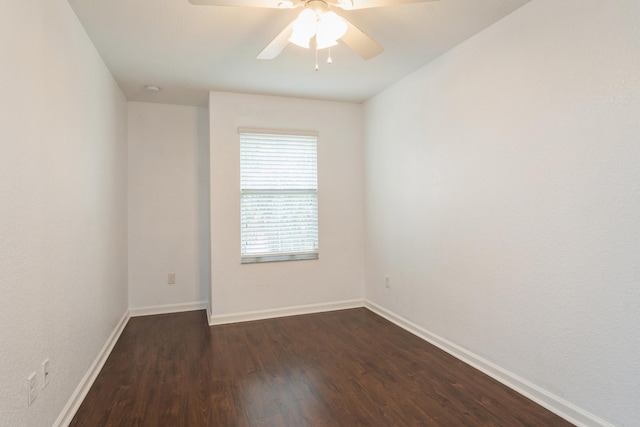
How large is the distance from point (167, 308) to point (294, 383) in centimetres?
236

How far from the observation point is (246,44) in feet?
8.83

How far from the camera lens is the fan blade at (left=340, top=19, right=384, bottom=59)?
201 cm

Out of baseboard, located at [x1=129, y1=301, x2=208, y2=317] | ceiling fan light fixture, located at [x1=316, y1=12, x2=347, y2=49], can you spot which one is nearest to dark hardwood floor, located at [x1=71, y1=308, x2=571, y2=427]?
baseboard, located at [x1=129, y1=301, x2=208, y2=317]

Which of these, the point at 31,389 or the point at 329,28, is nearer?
the point at 31,389

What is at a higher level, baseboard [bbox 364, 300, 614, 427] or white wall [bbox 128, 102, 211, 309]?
white wall [bbox 128, 102, 211, 309]

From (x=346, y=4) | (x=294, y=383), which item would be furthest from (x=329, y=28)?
(x=294, y=383)

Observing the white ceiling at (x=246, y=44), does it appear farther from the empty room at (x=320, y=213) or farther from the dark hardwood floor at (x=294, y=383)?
the dark hardwood floor at (x=294, y=383)

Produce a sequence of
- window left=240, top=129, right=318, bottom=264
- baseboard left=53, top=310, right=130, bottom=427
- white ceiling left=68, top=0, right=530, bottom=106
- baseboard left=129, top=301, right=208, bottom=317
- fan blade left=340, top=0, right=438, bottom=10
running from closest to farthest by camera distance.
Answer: fan blade left=340, top=0, right=438, bottom=10 < baseboard left=53, top=310, right=130, bottom=427 < white ceiling left=68, top=0, right=530, bottom=106 < window left=240, top=129, right=318, bottom=264 < baseboard left=129, top=301, right=208, bottom=317

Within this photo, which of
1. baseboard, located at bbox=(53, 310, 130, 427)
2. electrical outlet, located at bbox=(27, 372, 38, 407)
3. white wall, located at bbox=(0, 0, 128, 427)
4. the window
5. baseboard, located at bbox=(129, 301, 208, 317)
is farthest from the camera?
baseboard, located at bbox=(129, 301, 208, 317)

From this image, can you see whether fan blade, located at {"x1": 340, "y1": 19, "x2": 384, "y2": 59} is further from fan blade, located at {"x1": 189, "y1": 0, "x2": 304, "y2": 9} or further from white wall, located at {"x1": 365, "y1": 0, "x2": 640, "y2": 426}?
white wall, located at {"x1": 365, "y1": 0, "x2": 640, "y2": 426}

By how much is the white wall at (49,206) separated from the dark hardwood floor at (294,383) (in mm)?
339

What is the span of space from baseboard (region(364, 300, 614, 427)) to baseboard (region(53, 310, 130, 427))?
2623 millimetres

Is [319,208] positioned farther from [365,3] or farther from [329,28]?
[365,3]

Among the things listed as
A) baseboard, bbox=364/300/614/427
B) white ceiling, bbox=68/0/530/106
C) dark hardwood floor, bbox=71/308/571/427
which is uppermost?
white ceiling, bbox=68/0/530/106
